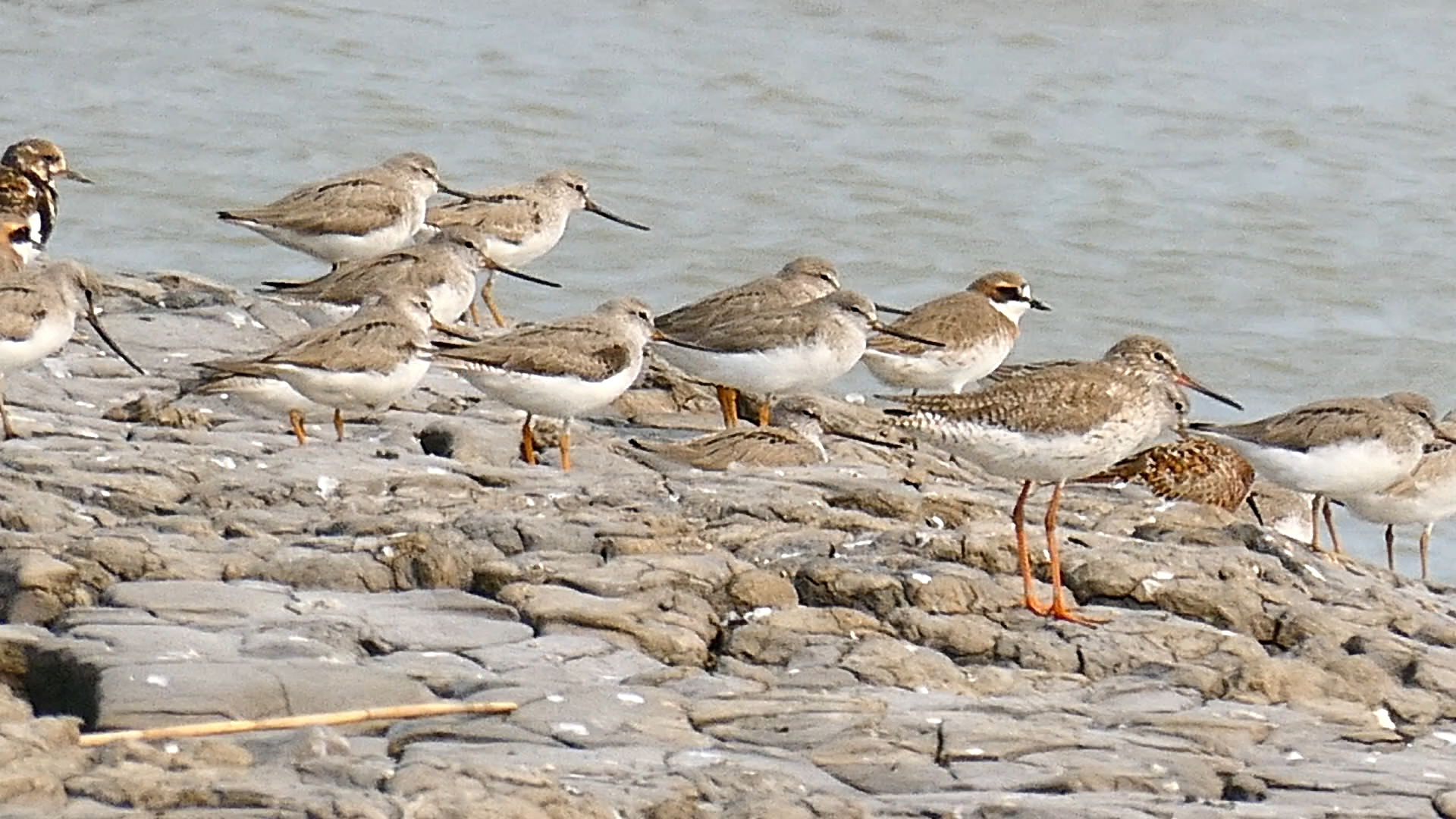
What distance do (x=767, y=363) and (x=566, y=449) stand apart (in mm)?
1302

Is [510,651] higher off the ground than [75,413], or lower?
higher

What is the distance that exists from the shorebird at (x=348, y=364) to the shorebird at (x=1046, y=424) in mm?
2275

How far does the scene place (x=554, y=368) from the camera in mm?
10000

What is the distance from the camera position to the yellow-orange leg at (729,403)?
37.2ft

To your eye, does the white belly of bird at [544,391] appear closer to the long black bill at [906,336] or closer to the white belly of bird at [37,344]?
the white belly of bird at [37,344]

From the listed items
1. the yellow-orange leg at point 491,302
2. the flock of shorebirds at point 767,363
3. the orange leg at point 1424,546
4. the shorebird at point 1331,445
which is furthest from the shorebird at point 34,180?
the orange leg at point 1424,546

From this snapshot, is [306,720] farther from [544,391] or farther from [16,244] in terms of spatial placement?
[16,244]

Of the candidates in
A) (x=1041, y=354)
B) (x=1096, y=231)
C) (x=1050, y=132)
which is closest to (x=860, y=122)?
(x=1050, y=132)

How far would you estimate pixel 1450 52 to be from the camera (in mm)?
22672

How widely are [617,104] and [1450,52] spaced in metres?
8.05

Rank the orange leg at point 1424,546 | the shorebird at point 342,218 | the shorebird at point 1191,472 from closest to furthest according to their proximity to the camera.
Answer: the shorebird at point 1191,472 < the orange leg at point 1424,546 < the shorebird at point 342,218

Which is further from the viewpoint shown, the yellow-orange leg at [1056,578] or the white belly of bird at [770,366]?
the white belly of bird at [770,366]

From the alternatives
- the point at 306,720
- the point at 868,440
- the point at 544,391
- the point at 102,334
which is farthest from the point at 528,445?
the point at 306,720

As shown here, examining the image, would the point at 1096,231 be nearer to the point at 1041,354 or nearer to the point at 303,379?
the point at 1041,354
